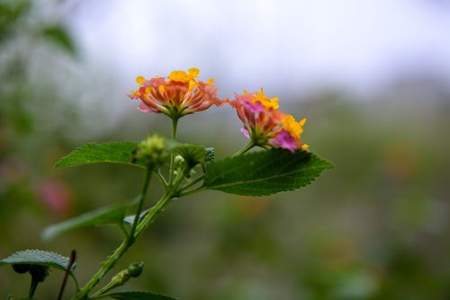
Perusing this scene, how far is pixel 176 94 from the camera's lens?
20.3 inches

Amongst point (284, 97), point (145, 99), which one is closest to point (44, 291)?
point (145, 99)

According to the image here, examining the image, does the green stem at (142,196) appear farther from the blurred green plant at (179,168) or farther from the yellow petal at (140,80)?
the yellow petal at (140,80)

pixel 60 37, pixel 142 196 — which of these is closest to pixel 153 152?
pixel 142 196

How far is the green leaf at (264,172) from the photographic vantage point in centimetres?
49

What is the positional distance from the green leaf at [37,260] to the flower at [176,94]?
14 centimetres

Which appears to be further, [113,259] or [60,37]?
[60,37]

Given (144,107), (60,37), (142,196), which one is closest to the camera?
(142,196)

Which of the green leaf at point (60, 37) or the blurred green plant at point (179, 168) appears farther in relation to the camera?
the green leaf at point (60, 37)

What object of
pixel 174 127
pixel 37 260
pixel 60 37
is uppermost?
pixel 60 37

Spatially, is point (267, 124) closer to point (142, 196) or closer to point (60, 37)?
point (142, 196)

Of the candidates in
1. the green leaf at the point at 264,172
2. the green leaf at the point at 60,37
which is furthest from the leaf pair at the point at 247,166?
the green leaf at the point at 60,37

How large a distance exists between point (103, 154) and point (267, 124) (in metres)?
0.13

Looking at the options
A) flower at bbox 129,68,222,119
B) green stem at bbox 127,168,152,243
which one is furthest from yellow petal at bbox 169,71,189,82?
green stem at bbox 127,168,152,243

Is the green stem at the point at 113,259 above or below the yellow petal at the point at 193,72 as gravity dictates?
below
